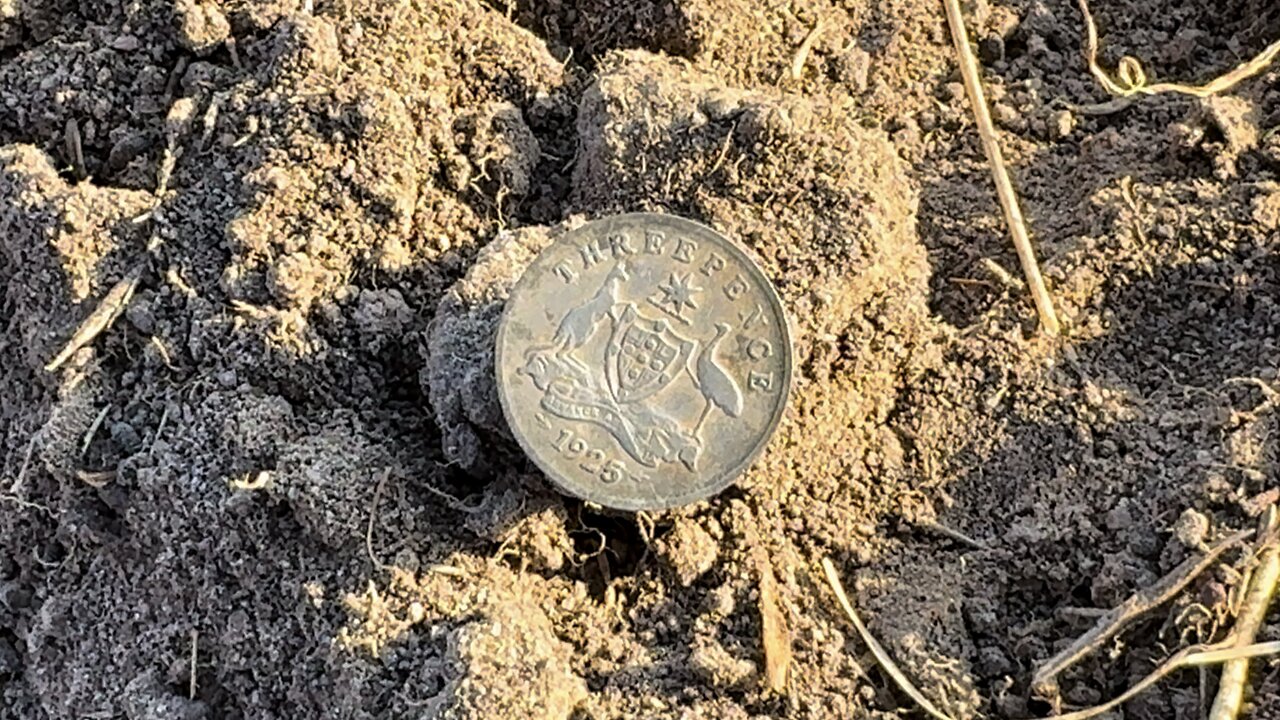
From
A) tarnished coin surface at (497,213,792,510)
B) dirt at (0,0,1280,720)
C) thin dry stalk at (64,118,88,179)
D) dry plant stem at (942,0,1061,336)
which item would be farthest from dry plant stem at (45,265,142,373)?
dry plant stem at (942,0,1061,336)

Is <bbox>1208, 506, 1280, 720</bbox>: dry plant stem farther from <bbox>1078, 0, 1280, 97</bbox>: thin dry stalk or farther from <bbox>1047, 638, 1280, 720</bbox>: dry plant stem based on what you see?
<bbox>1078, 0, 1280, 97</bbox>: thin dry stalk

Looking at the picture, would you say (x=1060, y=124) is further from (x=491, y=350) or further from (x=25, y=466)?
(x=25, y=466)

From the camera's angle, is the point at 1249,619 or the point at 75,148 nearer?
the point at 1249,619

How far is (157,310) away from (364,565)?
20.6 inches

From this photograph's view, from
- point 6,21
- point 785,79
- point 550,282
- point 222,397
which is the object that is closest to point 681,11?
point 785,79

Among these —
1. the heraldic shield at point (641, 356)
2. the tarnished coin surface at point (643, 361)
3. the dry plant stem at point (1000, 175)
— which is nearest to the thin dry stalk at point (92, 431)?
the tarnished coin surface at point (643, 361)

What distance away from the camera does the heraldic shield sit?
6.10 ft

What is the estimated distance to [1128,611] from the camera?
70.8 inches

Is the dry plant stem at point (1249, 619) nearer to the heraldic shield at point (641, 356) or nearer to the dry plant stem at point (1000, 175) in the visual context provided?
the dry plant stem at point (1000, 175)

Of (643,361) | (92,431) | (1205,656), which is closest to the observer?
(1205,656)

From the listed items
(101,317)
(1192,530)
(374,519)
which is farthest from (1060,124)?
(101,317)

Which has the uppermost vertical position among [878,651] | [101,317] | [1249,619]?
[1249,619]

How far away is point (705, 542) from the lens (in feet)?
6.32

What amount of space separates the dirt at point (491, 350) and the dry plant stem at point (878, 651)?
0.02 metres
